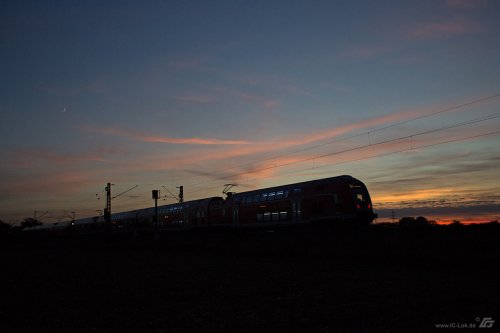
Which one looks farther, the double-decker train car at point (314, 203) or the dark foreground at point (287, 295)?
the double-decker train car at point (314, 203)

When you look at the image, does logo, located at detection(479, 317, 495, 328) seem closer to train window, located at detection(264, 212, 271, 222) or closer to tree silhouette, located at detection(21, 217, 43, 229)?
train window, located at detection(264, 212, 271, 222)

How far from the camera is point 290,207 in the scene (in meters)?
31.9

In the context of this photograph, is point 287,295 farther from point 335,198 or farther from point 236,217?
point 236,217

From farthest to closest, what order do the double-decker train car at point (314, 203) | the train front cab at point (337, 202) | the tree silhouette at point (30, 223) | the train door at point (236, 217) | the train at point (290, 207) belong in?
the tree silhouette at point (30, 223), the train door at point (236, 217), the train at point (290, 207), the double-decker train car at point (314, 203), the train front cab at point (337, 202)

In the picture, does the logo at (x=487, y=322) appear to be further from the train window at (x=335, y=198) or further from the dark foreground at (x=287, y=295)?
the train window at (x=335, y=198)

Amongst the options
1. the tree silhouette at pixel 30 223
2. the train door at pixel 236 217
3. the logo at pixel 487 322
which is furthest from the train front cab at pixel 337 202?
the tree silhouette at pixel 30 223

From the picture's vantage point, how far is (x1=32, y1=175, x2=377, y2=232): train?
2852cm

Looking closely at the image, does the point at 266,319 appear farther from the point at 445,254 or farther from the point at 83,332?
the point at 445,254

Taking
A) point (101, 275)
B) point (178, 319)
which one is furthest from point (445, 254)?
point (101, 275)

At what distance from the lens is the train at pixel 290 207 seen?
93.6 ft

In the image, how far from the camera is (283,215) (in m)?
32.5

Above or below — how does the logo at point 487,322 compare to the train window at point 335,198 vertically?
below

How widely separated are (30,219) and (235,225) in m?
146

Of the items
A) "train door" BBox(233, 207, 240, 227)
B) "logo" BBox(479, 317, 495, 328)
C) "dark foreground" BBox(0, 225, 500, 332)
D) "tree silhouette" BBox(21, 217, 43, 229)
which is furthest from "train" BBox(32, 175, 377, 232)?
"tree silhouette" BBox(21, 217, 43, 229)
